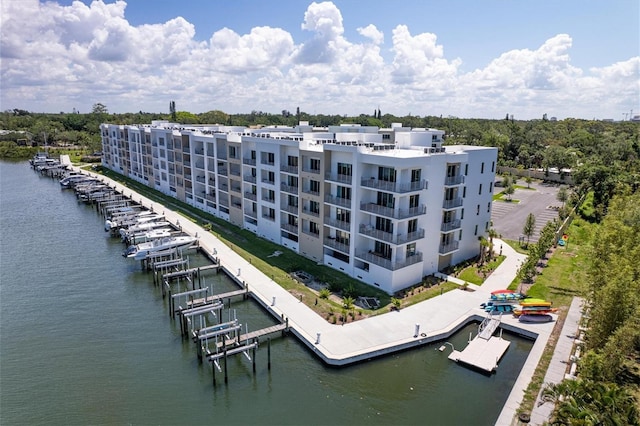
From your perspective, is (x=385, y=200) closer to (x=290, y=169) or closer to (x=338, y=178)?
(x=338, y=178)

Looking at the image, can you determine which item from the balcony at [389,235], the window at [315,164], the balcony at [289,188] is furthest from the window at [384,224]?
the balcony at [289,188]

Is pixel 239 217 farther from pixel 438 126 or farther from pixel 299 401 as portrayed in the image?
pixel 438 126

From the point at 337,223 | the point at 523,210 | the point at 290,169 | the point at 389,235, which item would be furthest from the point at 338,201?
the point at 523,210

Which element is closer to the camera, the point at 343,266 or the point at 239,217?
the point at 343,266

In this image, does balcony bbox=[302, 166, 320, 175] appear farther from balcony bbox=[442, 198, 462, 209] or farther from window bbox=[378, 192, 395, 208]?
balcony bbox=[442, 198, 462, 209]

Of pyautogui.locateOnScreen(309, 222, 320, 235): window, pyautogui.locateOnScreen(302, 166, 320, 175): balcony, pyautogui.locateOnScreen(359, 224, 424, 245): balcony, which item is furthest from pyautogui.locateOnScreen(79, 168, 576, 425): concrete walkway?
pyautogui.locateOnScreen(302, 166, 320, 175): balcony

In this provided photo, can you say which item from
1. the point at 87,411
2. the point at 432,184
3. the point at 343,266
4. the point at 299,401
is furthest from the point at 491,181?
the point at 87,411

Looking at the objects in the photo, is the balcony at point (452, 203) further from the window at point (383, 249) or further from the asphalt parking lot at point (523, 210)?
the asphalt parking lot at point (523, 210)

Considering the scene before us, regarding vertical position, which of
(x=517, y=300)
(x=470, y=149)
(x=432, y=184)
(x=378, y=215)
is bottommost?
(x=517, y=300)
